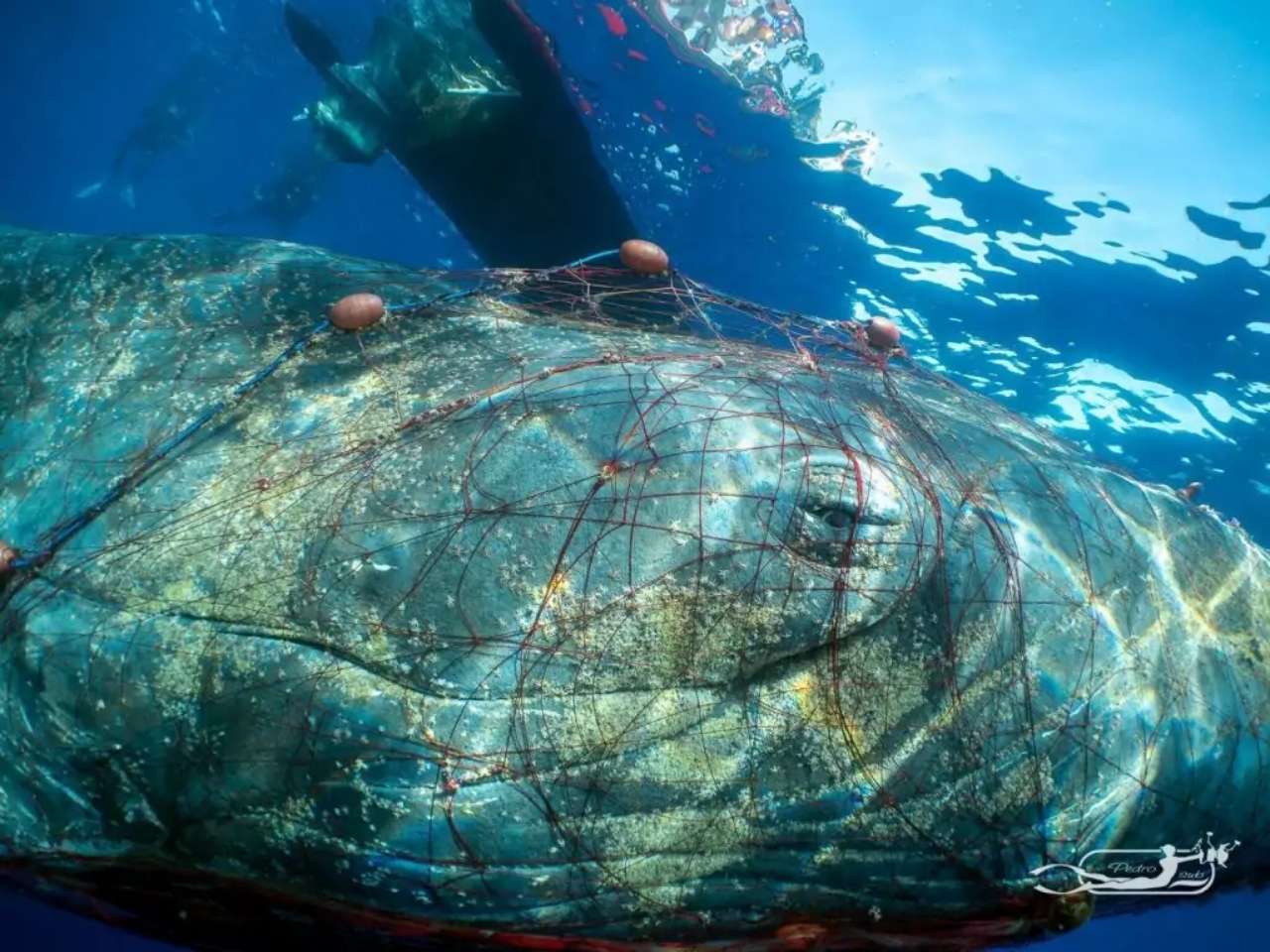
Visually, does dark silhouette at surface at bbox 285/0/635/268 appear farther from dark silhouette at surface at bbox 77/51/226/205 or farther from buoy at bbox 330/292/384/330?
dark silhouette at surface at bbox 77/51/226/205

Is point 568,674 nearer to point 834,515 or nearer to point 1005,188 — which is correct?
point 834,515

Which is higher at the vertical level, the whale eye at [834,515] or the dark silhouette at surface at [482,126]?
the dark silhouette at surface at [482,126]

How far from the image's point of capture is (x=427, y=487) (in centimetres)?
287

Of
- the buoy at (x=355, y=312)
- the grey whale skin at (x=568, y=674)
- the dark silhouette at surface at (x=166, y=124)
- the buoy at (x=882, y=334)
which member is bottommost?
the grey whale skin at (x=568, y=674)

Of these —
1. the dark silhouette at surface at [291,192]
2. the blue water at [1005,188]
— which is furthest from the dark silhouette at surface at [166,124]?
the dark silhouette at surface at [291,192]

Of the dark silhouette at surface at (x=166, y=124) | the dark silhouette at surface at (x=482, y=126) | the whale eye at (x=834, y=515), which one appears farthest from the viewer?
the dark silhouette at surface at (x=166, y=124)

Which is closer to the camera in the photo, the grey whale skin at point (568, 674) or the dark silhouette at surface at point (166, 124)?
the grey whale skin at point (568, 674)

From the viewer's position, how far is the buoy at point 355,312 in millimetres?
3498

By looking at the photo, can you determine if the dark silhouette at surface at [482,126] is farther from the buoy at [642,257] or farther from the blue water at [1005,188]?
the buoy at [642,257]

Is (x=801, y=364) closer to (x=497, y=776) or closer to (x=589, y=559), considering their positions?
(x=589, y=559)

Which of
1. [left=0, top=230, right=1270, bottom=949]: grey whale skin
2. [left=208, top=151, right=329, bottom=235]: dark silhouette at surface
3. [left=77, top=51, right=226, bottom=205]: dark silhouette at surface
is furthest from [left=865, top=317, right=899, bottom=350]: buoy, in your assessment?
[left=77, top=51, right=226, bottom=205]: dark silhouette at surface

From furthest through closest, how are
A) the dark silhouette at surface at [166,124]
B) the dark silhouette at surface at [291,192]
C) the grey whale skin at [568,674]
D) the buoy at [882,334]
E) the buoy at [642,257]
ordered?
1. the dark silhouette at surface at [291,192]
2. the dark silhouette at surface at [166,124]
3. the buoy at [882,334]
4. the buoy at [642,257]
5. the grey whale skin at [568,674]

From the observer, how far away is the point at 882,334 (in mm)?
4629

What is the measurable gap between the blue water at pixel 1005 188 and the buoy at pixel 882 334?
7.70m
